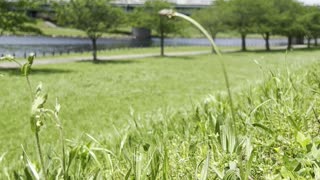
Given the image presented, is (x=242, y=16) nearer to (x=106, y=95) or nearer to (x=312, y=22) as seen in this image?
(x=312, y=22)

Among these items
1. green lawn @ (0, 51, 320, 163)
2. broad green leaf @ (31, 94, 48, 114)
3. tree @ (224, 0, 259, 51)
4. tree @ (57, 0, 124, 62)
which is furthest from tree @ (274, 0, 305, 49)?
broad green leaf @ (31, 94, 48, 114)

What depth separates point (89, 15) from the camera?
4375 cm

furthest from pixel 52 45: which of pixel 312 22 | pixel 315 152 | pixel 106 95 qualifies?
pixel 315 152

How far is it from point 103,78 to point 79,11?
18.8 metres

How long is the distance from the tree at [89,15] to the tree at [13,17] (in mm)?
10881

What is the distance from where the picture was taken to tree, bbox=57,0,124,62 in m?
43.7

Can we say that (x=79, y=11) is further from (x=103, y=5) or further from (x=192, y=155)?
(x=192, y=155)

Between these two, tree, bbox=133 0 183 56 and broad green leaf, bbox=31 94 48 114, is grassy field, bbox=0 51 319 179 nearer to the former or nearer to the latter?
broad green leaf, bbox=31 94 48 114

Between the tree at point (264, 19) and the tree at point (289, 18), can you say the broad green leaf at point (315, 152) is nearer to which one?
the tree at point (264, 19)

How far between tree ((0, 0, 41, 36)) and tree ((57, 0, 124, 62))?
1088 cm

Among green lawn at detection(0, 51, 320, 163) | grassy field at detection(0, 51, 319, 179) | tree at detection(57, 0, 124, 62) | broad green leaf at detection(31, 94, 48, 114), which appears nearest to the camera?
broad green leaf at detection(31, 94, 48, 114)

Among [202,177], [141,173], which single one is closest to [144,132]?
[141,173]

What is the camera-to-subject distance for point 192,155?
9.67ft

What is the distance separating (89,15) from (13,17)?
13085 millimetres
